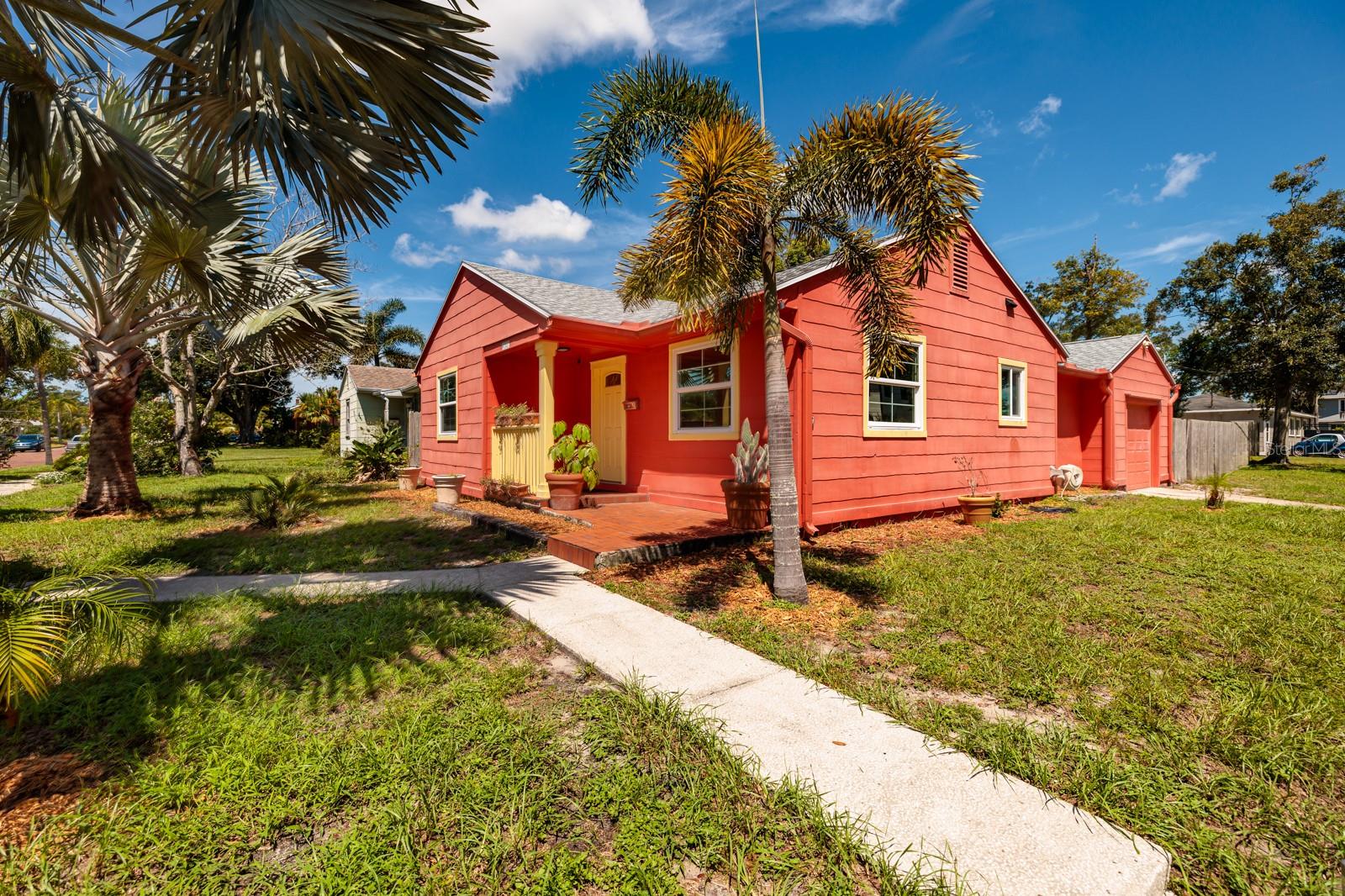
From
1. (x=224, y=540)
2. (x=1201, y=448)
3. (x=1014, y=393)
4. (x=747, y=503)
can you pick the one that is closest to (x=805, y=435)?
(x=747, y=503)

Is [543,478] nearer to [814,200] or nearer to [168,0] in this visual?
[814,200]

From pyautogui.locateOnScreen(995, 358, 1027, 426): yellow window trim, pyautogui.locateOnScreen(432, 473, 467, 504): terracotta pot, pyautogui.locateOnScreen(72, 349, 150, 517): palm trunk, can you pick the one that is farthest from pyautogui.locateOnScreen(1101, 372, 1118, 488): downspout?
pyautogui.locateOnScreen(72, 349, 150, 517): palm trunk

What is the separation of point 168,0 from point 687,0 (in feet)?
19.4

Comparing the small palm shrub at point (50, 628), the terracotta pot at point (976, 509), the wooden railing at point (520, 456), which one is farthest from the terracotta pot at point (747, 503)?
the small palm shrub at point (50, 628)

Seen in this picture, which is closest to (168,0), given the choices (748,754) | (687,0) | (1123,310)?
(748,754)

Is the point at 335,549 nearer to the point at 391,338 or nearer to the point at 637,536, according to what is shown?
the point at 637,536

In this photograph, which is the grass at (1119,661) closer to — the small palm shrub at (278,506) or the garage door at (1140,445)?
the small palm shrub at (278,506)

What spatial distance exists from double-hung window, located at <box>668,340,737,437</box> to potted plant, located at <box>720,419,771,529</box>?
0.81 meters

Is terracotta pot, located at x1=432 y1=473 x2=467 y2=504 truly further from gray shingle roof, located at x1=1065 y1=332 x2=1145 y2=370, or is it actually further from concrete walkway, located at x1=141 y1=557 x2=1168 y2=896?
gray shingle roof, located at x1=1065 y1=332 x2=1145 y2=370

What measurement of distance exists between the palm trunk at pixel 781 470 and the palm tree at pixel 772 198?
0.03ft

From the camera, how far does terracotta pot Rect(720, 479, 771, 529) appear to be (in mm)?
6754

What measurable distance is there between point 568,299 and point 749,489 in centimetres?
621

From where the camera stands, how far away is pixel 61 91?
4207 mm

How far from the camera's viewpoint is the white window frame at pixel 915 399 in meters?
7.98
